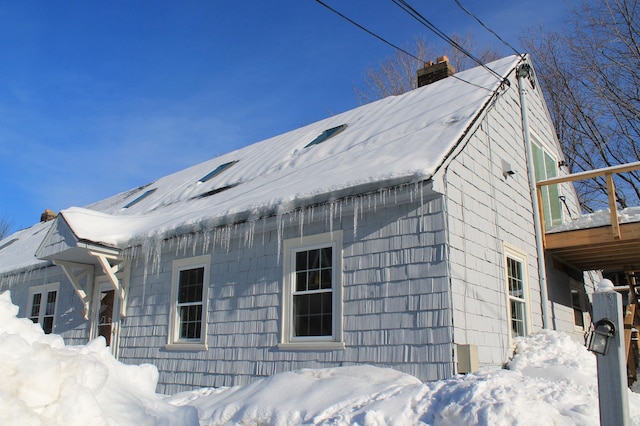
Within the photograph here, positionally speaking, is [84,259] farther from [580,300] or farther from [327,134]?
[580,300]

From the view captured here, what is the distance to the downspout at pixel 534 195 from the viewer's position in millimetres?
9430

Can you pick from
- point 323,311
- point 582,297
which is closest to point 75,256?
point 323,311

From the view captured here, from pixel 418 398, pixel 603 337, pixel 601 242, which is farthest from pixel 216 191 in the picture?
pixel 603 337

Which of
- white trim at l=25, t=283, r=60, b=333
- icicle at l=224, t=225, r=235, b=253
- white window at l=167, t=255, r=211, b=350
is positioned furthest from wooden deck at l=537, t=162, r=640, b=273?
white trim at l=25, t=283, r=60, b=333

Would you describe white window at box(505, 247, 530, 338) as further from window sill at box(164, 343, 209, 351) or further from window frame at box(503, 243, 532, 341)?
window sill at box(164, 343, 209, 351)

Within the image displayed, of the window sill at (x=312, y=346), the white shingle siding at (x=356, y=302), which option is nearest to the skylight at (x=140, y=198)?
the white shingle siding at (x=356, y=302)

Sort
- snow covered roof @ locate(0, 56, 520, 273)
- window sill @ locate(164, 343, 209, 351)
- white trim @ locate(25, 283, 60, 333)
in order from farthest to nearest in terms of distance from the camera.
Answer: white trim @ locate(25, 283, 60, 333) < window sill @ locate(164, 343, 209, 351) < snow covered roof @ locate(0, 56, 520, 273)

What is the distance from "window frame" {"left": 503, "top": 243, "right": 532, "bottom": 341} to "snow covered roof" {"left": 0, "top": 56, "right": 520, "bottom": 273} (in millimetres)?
2244

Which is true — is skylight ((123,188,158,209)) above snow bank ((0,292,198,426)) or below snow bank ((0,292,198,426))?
above

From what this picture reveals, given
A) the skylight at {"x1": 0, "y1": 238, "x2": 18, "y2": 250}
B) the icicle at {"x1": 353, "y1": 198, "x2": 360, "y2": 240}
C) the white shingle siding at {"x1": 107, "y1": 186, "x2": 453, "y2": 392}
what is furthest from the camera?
the skylight at {"x1": 0, "y1": 238, "x2": 18, "y2": 250}

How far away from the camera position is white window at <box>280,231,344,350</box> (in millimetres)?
7684

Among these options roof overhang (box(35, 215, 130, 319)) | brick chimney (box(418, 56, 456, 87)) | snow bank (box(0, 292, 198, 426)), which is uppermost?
brick chimney (box(418, 56, 456, 87))

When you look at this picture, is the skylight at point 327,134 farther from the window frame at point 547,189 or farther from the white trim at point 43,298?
the white trim at point 43,298

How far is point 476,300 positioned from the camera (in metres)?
7.31
